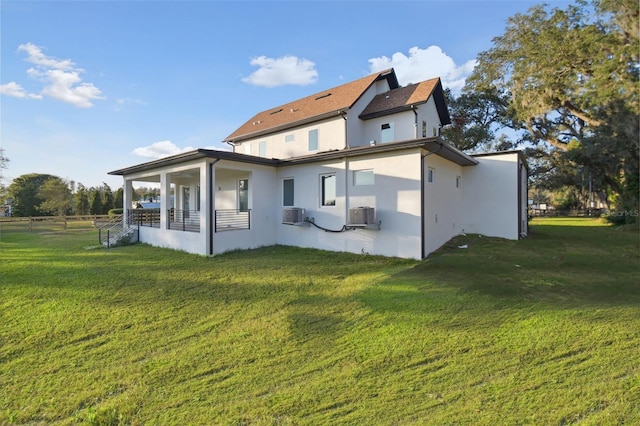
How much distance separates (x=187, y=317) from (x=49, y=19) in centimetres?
1084

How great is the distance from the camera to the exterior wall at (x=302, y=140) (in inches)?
544

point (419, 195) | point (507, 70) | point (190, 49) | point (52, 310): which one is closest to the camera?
point (52, 310)

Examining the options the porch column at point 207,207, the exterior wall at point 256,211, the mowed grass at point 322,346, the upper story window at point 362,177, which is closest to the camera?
the mowed grass at point 322,346

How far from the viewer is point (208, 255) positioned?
9.84m

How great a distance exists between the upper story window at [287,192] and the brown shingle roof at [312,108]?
12.9 feet

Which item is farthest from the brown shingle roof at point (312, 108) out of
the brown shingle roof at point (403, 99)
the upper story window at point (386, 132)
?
the upper story window at point (386, 132)

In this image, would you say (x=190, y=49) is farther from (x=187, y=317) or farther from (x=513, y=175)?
(x=513, y=175)

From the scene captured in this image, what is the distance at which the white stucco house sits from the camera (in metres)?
9.44

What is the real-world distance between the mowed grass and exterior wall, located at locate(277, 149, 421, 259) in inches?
64.8

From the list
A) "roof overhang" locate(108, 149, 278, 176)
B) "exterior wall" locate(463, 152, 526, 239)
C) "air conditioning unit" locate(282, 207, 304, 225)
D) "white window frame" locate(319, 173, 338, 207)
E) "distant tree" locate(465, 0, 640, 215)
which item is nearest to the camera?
"roof overhang" locate(108, 149, 278, 176)

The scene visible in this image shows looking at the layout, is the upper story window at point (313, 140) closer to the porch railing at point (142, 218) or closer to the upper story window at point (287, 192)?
the upper story window at point (287, 192)

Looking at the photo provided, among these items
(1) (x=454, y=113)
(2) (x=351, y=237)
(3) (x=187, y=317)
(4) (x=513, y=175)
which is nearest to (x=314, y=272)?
(2) (x=351, y=237)

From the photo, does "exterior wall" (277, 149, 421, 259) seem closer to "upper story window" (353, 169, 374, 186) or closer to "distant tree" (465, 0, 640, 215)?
"upper story window" (353, 169, 374, 186)

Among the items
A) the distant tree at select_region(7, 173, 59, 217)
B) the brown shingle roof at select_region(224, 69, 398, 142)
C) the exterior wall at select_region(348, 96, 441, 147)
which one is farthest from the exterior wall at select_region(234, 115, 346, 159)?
the distant tree at select_region(7, 173, 59, 217)
